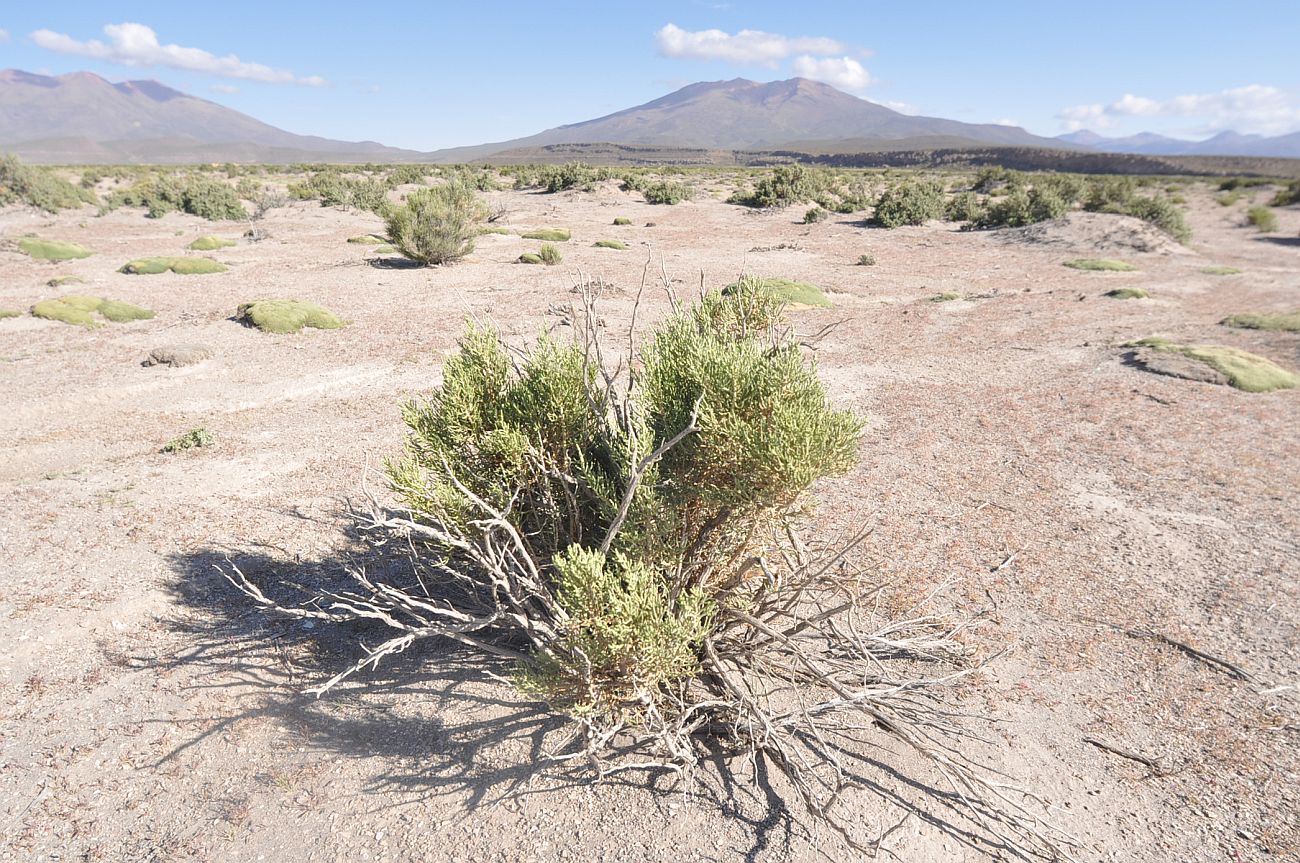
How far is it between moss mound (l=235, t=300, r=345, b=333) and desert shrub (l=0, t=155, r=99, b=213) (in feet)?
105

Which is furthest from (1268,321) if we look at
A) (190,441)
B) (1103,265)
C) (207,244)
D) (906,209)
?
(207,244)

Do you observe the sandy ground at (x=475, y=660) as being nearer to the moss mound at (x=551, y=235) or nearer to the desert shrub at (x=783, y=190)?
the moss mound at (x=551, y=235)

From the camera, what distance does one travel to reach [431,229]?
23031mm

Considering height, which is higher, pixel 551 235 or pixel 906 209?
pixel 906 209

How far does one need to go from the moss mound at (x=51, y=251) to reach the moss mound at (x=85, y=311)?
29.6 ft

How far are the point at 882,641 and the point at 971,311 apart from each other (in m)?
16.9

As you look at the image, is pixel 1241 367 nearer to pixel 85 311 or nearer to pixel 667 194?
Result: pixel 85 311

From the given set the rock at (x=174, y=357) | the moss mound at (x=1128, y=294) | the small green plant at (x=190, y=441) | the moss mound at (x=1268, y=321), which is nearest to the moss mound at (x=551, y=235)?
the rock at (x=174, y=357)

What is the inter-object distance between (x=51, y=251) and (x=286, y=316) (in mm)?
15874

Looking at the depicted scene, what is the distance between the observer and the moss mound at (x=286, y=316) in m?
15.9

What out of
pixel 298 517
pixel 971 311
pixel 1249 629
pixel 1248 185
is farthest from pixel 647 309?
pixel 1248 185

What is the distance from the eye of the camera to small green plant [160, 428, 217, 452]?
9750mm

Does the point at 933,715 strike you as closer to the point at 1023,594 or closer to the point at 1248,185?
the point at 1023,594

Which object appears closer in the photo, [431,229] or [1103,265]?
[431,229]
